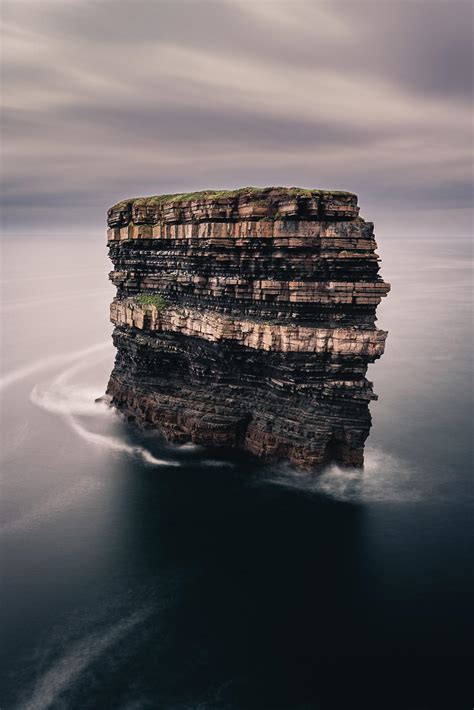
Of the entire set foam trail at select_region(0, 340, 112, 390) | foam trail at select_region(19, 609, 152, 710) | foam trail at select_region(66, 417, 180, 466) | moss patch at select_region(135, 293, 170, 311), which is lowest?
foam trail at select_region(19, 609, 152, 710)

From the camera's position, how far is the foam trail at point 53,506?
42.6 meters

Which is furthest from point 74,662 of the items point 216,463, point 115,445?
point 115,445

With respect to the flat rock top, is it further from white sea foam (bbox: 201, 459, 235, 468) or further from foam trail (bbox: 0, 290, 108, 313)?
foam trail (bbox: 0, 290, 108, 313)

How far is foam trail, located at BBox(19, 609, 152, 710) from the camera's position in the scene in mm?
27789

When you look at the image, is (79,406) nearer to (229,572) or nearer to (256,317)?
(256,317)

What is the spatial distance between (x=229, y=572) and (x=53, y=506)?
17980mm

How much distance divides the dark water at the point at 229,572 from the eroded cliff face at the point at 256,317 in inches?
162

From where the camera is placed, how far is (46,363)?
92.1 metres

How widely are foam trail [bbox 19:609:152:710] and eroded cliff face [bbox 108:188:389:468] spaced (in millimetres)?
23208

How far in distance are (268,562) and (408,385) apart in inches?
1829

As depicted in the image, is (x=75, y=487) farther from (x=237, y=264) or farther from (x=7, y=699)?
(x=237, y=264)

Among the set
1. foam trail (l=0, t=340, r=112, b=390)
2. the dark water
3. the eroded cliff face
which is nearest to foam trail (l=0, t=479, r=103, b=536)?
the dark water

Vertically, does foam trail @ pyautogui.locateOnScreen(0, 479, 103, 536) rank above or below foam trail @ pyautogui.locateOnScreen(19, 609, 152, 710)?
above

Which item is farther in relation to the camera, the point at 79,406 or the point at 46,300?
the point at 46,300
